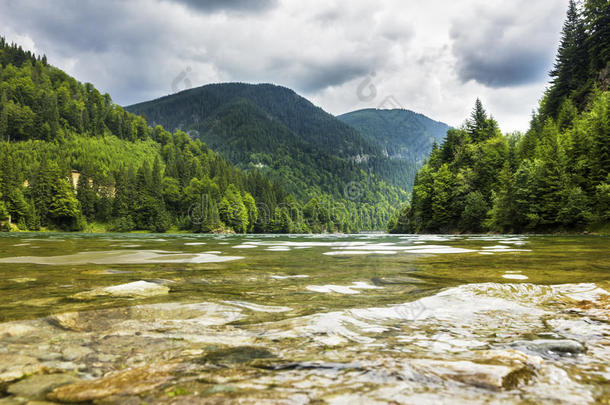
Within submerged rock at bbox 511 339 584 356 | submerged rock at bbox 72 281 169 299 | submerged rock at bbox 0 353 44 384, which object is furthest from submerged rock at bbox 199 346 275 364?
submerged rock at bbox 72 281 169 299

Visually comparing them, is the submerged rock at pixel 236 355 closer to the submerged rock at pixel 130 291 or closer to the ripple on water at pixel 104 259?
the submerged rock at pixel 130 291

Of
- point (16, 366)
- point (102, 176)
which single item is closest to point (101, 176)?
point (102, 176)

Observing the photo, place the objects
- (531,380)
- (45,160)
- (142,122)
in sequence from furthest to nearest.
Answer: (142,122) → (45,160) → (531,380)

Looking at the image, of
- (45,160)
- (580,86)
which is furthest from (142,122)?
(580,86)

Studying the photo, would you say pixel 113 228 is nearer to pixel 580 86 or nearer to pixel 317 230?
pixel 317 230

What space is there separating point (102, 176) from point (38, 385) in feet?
431

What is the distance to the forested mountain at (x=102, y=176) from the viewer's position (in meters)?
93.8

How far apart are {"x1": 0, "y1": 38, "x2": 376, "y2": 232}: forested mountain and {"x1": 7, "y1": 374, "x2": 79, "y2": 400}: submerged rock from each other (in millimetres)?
98828

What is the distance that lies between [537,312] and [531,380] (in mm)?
2770

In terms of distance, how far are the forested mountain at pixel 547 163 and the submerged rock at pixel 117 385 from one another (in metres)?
44.5

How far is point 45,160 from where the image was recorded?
9600 centimetres

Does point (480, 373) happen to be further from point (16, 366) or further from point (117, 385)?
point (16, 366)

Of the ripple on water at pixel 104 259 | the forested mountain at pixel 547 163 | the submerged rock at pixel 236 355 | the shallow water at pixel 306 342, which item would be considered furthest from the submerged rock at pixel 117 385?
the forested mountain at pixel 547 163

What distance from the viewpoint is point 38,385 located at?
2.19m
